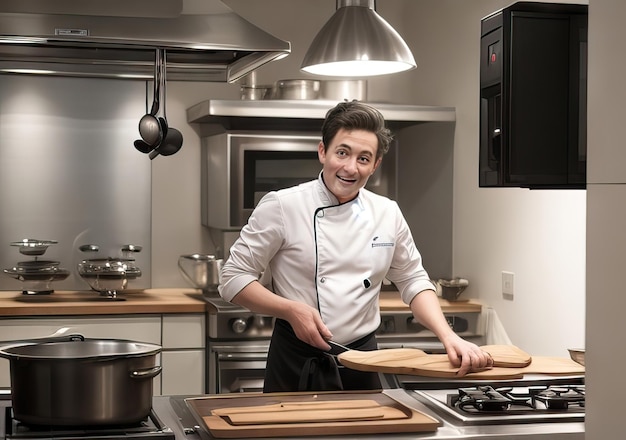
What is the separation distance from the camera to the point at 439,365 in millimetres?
2174

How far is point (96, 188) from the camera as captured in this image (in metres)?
4.42

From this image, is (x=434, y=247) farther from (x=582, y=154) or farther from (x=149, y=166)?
(x=582, y=154)

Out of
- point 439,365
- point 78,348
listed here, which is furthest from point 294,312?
point 78,348

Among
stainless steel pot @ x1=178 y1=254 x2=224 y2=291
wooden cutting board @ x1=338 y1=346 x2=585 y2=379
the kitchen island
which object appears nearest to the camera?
the kitchen island

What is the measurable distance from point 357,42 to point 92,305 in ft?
5.86

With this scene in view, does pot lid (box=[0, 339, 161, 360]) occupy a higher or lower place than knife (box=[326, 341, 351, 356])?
higher

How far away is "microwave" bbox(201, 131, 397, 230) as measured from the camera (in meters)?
4.03

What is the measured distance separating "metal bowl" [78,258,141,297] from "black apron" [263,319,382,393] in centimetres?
145

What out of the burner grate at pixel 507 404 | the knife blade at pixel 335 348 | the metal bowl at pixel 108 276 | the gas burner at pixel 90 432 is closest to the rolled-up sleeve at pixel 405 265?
the knife blade at pixel 335 348

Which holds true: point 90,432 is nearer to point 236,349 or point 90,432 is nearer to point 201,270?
point 236,349

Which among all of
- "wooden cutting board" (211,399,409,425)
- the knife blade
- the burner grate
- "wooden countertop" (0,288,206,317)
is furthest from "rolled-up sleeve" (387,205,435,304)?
"wooden countertop" (0,288,206,317)

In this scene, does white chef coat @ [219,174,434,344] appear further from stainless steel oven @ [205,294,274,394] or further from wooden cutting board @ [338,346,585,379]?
stainless steel oven @ [205,294,274,394]

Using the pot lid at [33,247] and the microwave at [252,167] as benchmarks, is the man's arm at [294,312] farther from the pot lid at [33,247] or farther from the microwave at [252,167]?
the pot lid at [33,247]

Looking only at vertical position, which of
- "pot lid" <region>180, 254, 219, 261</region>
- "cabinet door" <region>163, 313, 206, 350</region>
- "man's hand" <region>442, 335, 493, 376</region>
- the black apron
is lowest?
"cabinet door" <region>163, 313, 206, 350</region>
